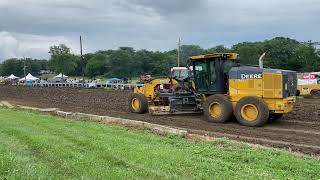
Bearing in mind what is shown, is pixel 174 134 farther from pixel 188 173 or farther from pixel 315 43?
pixel 315 43

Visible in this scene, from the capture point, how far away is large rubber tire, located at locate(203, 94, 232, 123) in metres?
18.3

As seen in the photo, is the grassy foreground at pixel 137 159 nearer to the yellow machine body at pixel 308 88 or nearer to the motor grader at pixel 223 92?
the motor grader at pixel 223 92

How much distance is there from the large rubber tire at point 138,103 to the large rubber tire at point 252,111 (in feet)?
18.1

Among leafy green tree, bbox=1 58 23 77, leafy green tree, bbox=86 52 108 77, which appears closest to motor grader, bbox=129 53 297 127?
leafy green tree, bbox=86 52 108 77

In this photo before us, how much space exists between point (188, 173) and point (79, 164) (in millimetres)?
1961

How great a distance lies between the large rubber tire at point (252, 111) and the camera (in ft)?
56.4

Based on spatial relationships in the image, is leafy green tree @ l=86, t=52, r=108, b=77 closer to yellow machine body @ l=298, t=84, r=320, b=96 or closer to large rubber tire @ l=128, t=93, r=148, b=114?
yellow machine body @ l=298, t=84, r=320, b=96

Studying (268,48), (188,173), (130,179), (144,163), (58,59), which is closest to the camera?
(130,179)

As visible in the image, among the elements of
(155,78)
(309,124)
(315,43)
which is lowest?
(309,124)

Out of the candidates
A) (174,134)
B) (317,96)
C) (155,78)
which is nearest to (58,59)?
(317,96)

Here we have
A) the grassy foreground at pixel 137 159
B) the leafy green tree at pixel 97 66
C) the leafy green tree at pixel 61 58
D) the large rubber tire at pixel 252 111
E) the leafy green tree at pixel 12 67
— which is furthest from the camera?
the leafy green tree at pixel 12 67

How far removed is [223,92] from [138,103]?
4740mm

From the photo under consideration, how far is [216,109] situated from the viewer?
18922mm

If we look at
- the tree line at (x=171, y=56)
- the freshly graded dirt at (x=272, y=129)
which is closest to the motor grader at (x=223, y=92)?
the freshly graded dirt at (x=272, y=129)
